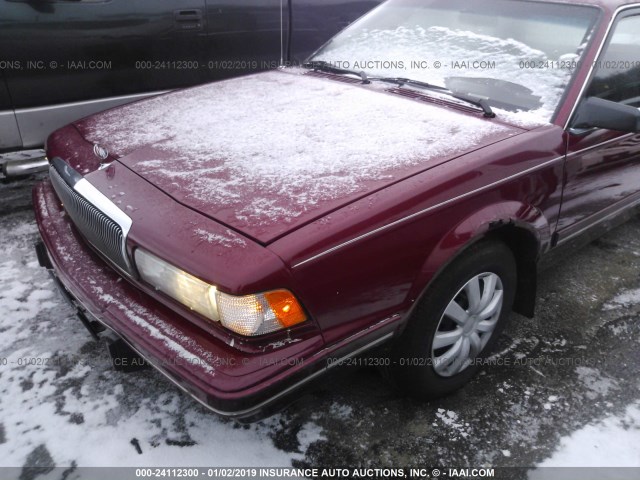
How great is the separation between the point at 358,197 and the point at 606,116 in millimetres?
1228

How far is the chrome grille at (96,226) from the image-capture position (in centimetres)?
178

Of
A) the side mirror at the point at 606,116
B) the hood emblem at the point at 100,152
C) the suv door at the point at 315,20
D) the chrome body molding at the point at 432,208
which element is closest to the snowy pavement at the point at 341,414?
the chrome body molding at the point at 432,208

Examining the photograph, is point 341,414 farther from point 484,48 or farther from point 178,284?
point 484,48

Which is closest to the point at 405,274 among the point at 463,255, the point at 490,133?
the point at 463,255

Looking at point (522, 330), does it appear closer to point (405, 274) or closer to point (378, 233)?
point (405, 274)

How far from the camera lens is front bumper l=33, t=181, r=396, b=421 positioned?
1.48 metres

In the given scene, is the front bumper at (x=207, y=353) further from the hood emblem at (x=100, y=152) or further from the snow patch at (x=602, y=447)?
the snow patch at (x=602, y=447)

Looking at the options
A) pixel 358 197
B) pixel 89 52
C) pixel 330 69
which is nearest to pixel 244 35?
pixel 89 52

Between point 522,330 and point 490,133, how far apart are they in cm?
110

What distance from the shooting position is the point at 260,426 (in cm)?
206

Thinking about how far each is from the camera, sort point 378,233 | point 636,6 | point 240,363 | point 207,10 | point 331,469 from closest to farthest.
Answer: point 240,363 → point 378,233 → point 331,469 → point 636,6 → point 207,10

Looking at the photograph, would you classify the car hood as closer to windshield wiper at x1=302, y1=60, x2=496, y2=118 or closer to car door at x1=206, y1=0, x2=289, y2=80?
windshield wiper at x1=302, y1=60, x2=496, y2=118

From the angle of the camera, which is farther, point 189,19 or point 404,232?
point 189,19

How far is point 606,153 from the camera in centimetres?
244
